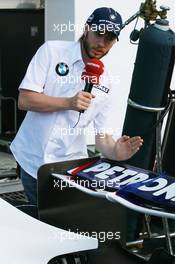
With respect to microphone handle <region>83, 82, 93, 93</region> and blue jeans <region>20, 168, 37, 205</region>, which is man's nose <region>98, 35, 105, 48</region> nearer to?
microphone handle <region>83, 82, 93, 93</region>

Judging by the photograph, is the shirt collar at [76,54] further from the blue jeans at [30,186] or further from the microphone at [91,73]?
the blue jeans at [30,186]

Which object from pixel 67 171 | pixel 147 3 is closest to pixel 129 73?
pixel 147 3

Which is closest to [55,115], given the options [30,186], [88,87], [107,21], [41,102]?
[41,102]

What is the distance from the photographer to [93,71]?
273 centimetres

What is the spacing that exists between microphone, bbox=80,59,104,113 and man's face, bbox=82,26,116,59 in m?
0.05

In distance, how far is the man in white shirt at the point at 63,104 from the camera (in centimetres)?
274

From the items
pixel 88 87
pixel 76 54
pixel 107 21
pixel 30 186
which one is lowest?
pixel 30 186

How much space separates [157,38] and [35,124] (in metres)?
0.90

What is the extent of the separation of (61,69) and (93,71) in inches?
7.9

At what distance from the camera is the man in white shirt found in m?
2.74

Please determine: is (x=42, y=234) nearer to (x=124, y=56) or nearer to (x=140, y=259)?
(x=140, y=259)

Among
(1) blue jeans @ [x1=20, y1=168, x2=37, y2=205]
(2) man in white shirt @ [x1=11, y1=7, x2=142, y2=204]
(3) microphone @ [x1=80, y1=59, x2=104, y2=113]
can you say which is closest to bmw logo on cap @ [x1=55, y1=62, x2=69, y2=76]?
(2) man in white shirt @ [x1=11, y1=7, x2=142, y2=204]

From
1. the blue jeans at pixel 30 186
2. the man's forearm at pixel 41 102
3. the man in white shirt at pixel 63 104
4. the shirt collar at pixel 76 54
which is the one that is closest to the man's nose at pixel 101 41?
the man in white shirt at pixel 63 104

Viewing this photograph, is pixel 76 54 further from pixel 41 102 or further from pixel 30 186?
pixel 30 186
